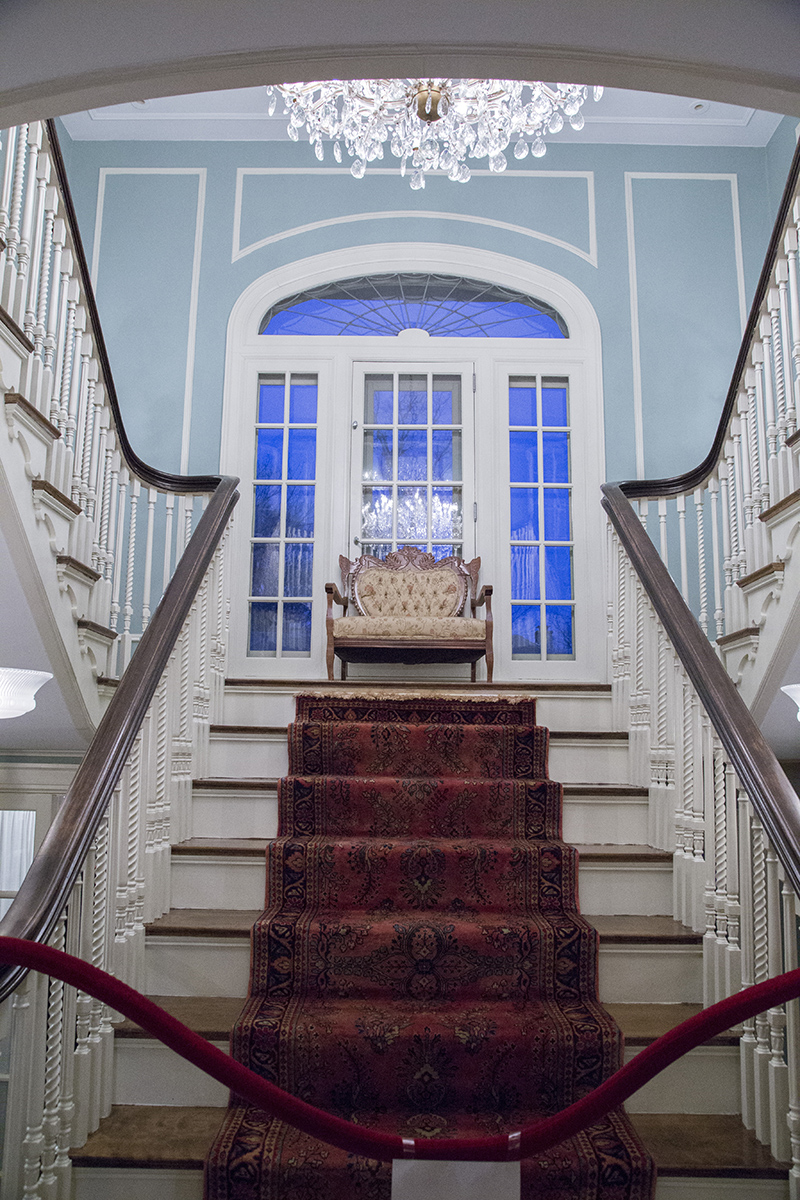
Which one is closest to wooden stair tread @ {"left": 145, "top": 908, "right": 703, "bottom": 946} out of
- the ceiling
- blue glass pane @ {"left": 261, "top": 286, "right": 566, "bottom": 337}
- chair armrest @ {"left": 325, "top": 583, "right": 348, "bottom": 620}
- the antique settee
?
the antique settee

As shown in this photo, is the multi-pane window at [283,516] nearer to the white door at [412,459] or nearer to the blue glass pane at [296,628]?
the blue glass pane at [296,628]

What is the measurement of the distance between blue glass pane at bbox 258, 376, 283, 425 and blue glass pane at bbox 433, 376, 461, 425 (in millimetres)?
1039

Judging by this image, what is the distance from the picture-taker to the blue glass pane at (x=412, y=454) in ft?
19.0

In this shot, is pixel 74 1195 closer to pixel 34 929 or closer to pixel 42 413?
pixel 34 929

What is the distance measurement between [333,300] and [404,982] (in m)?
4.90

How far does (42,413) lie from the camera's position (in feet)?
9.35

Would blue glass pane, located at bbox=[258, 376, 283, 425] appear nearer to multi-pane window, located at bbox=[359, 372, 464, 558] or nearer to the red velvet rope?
multi-pane window, located at bbox=[359, 372, 464, 558]

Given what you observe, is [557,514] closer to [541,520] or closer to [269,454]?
[541,520]

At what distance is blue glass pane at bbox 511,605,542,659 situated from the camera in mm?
5570

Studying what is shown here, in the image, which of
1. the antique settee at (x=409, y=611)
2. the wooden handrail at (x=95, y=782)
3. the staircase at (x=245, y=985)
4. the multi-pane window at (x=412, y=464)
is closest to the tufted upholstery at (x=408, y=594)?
the antique settee at (x=409, y=611)

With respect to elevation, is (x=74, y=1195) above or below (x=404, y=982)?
below

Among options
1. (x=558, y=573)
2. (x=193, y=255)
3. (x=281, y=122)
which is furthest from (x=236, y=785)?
(x=281, y=122)

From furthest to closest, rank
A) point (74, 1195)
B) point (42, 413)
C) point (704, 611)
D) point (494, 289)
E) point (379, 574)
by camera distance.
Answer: point (494, 289) → point (379, 574) → point (704, 611) → point (42, 413) → point (74, 1195)

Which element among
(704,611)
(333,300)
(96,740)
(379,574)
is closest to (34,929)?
(96,740)
